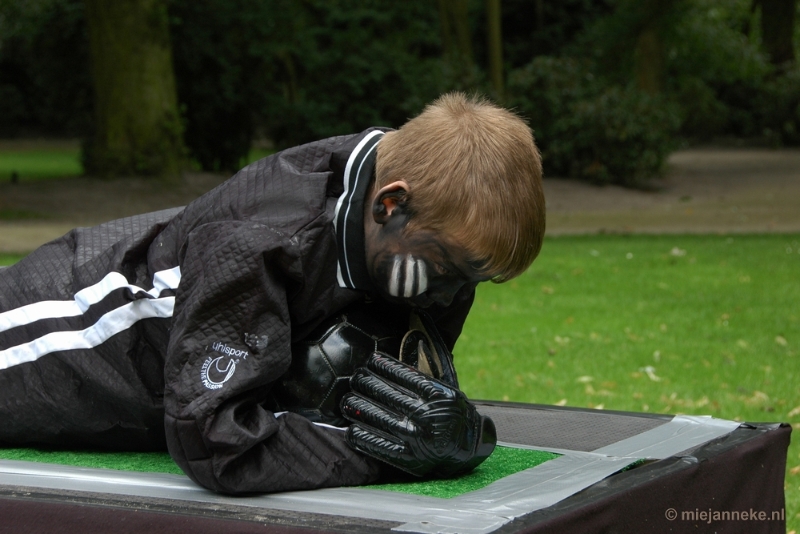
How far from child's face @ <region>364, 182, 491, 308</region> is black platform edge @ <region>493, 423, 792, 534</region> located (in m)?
0.56

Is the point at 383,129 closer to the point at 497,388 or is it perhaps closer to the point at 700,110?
the point at 497,388

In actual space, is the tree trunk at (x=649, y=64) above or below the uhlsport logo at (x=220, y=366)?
above

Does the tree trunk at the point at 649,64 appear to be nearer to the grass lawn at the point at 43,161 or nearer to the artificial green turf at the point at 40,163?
the grass lawn at the point at 43,161

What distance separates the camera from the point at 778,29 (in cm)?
2400

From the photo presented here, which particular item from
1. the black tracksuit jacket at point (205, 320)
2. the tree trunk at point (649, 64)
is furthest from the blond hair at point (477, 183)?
the tree trunk at point (649, 64)

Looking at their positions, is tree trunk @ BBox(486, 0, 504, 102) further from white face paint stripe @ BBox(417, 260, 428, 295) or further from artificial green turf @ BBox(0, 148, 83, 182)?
white face paint stripe @ BBox(417, 260, 428, 295)

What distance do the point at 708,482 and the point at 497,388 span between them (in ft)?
8.91

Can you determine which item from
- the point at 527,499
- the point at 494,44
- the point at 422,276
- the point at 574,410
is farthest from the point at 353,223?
the point at 494,44

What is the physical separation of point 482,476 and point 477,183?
78cm

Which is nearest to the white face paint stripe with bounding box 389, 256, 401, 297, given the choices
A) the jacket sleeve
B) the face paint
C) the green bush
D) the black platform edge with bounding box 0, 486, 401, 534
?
the face paint

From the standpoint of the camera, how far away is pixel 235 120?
1817cm

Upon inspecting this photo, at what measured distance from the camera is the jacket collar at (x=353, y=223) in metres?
2.25

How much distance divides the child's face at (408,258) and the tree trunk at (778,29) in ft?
75.5

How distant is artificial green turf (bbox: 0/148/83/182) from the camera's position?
21902 mm
